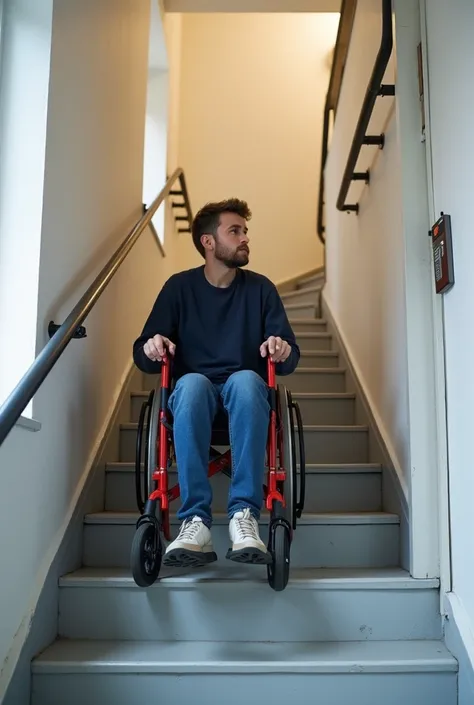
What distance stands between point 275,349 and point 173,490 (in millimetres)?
472

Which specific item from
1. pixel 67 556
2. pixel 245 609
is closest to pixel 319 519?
pixel 245 609

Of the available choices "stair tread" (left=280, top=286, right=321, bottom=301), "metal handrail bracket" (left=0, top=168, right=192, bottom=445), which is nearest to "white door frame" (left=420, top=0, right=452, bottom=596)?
"metal handrail bracket" (left=0, top=168, right=192, bottom=445)

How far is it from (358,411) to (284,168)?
2.82 meters

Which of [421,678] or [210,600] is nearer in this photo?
[421,678]

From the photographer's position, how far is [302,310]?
432 centimetres

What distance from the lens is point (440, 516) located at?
5.93ft

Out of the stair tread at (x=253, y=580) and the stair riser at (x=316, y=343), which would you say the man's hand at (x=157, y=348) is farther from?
the stair riser at (x=316, y=343)

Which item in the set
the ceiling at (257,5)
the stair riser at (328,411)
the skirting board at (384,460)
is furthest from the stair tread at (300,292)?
the stair riser at (328,411)

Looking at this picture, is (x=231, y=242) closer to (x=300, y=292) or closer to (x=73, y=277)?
(x=73, y=277)

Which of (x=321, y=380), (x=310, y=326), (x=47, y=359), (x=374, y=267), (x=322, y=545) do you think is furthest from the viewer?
(x=310, y=326)

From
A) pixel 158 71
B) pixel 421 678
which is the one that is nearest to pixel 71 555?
pixel 421 678


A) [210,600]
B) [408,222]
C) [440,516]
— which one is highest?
[408,222]

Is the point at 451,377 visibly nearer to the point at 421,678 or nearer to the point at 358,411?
the point at 421,678

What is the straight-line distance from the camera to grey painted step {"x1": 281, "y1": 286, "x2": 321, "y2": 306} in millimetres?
4535
